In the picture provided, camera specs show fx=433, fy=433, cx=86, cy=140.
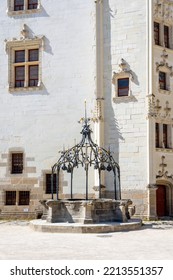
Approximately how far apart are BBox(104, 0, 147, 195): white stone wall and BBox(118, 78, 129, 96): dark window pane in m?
0.39

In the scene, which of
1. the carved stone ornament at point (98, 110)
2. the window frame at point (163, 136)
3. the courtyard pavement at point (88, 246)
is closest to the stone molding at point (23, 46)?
the carved stone ornament at point (98, 110)

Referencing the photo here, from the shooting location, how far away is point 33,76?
26547 mm

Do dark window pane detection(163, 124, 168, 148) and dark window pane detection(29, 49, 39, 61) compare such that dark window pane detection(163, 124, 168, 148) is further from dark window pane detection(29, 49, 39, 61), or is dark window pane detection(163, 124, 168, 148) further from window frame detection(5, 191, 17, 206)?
window frame detection(5, 191, 17, 206)

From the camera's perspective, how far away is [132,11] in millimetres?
24672

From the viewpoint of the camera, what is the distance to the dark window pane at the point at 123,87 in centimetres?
2451

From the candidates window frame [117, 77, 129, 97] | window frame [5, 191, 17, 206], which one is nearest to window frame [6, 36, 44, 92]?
window frame [117, 77, 129, 97]

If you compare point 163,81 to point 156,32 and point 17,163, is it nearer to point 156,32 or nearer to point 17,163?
point 156,32

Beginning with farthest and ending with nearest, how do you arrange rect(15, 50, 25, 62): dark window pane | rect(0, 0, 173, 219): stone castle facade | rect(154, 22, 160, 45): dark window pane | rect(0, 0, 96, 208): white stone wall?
rect(15, 50, 25, 62): dark window pane < rect(0, 0, 96, 208): white stone wall < rect(154, 22, 160, 45): dark window pane < rect(0, 0, 173, 219): stone castle facade

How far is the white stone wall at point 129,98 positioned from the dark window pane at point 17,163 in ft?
18.1

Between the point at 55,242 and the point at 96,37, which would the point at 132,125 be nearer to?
the point at 96,37

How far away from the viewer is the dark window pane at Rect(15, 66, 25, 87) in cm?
2658

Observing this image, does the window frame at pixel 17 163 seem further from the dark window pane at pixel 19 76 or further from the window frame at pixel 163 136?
the window frame at pixel 163 136

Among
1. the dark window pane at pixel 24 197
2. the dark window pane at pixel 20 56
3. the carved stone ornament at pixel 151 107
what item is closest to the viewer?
the carved stone ornament at pixel 151 107

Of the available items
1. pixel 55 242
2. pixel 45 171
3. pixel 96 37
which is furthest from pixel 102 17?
pixel 55 242
